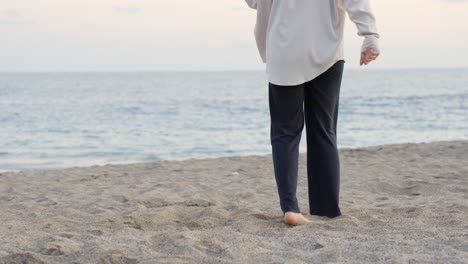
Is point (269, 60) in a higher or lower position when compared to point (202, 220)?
higher

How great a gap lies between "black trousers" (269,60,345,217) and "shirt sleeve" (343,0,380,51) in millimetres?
227

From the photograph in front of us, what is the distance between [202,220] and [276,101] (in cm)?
98

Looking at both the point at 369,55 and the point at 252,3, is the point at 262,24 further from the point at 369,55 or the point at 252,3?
the point at 369,55

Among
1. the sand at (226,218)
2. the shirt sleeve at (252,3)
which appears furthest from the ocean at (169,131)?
the shirt sleeve at (252,3)

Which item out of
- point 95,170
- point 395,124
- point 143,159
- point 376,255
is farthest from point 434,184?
Result: point 395,124

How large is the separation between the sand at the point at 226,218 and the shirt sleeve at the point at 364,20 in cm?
101

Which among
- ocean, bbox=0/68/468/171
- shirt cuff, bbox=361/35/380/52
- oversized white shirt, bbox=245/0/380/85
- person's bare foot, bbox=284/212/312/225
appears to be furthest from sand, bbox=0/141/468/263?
ocean, bbox=0/68/468/171

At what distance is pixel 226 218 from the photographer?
14.7 feet

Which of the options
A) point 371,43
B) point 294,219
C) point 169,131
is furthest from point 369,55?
point 169,131

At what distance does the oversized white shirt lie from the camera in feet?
12.4

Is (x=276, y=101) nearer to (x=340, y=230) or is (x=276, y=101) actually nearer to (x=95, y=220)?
(x=340, y=230)

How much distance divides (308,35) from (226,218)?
4.45ft

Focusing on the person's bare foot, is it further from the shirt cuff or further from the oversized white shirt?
the shirt cuff

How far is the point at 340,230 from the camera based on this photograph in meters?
3.80
